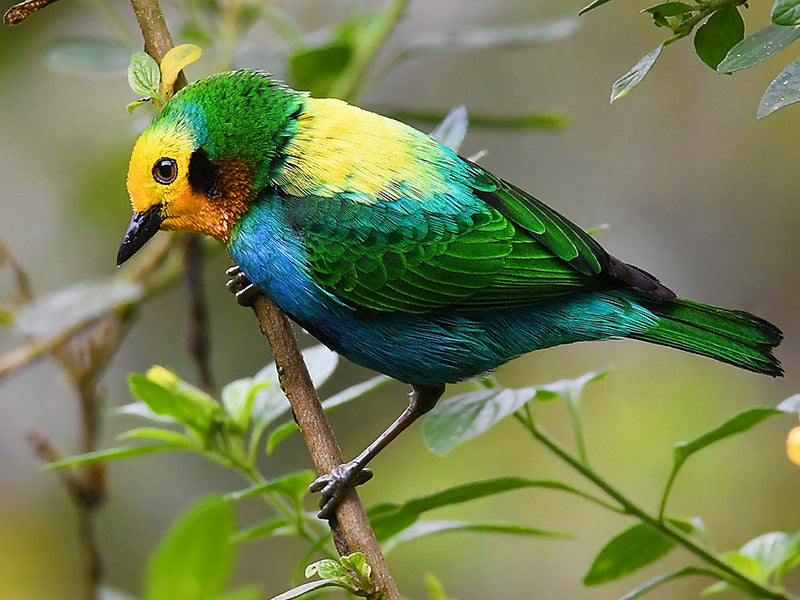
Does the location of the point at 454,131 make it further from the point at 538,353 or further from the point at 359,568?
the point at 538,353

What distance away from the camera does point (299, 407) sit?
2.18 m

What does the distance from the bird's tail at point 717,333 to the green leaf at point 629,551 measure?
1.50 ft

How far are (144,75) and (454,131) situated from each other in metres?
0.76

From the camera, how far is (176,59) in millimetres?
2191

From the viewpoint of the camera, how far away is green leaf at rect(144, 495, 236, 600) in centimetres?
109

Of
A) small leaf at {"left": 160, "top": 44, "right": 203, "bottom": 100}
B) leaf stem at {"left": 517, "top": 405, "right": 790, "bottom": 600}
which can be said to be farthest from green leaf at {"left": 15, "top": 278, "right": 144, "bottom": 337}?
leaf stem at {"left": 517, "top": 405, "right": 790, "bottom": 600}

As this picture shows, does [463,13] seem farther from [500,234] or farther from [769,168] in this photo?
[500,234]

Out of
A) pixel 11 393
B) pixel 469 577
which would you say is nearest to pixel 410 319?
pixel 469 577

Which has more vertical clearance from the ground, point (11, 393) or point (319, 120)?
point (11, 393)

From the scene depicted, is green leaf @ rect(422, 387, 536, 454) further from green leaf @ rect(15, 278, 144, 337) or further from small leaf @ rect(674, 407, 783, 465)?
green leaf @ rect(15, 278, 144, 337)

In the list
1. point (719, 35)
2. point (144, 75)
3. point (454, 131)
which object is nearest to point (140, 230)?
point (144, 75)

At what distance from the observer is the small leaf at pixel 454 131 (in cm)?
253

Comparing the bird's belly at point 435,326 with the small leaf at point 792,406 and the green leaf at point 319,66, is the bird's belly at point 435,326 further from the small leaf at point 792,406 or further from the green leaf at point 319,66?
the green leaf at point 319,66

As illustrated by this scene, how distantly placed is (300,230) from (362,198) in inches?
6.7
